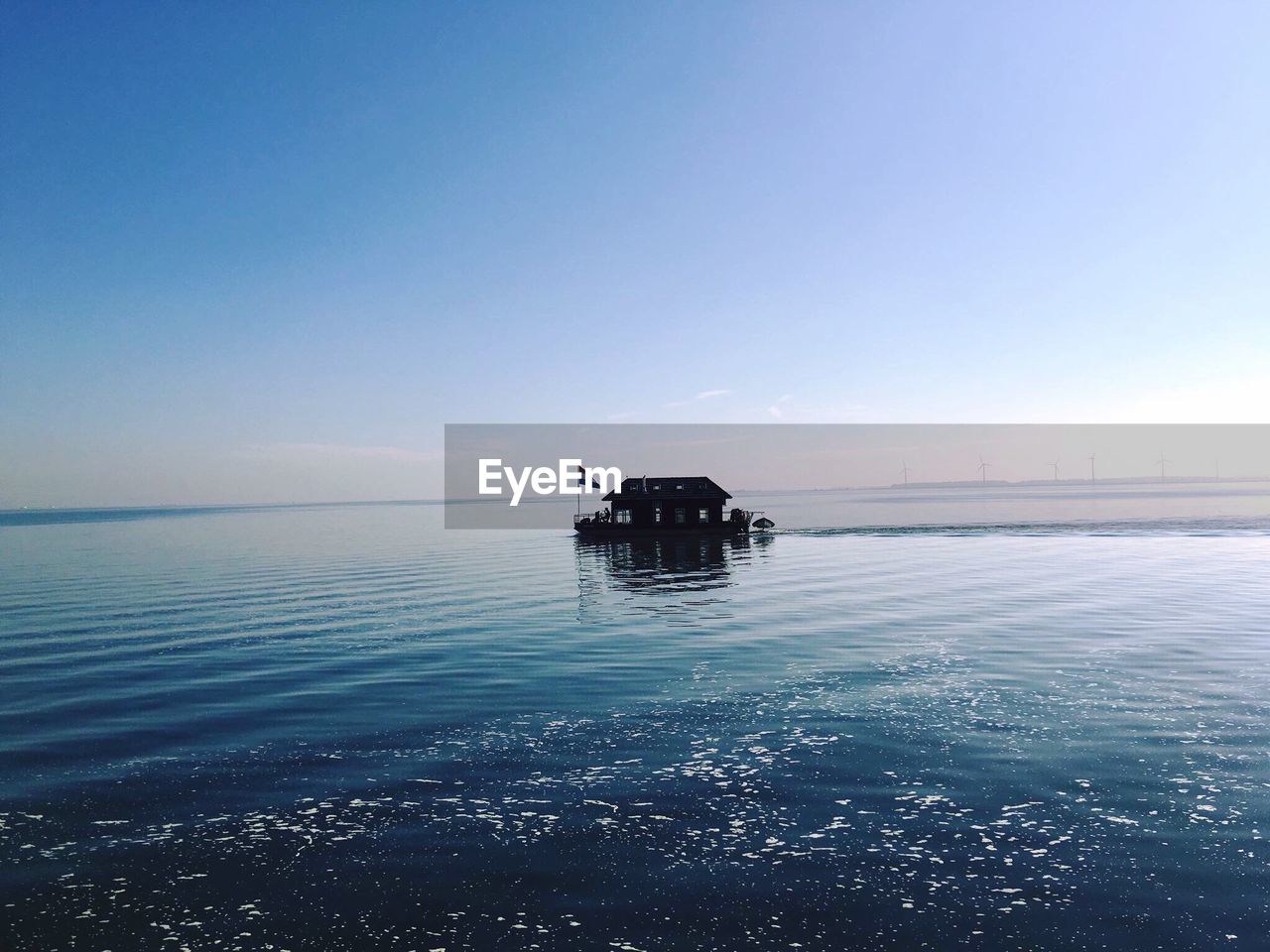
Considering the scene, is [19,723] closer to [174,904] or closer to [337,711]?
[337,711]

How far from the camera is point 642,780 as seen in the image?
15.1m

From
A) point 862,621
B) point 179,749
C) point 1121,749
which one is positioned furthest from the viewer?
point 862,621

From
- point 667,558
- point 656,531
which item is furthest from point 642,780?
point 656,531

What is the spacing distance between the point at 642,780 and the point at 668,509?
253 ft

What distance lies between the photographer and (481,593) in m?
46.6

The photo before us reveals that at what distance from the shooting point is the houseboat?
300ft

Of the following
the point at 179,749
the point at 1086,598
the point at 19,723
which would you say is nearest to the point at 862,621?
the point at 1086,598

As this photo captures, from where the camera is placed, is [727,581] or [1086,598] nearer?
[1086,598]

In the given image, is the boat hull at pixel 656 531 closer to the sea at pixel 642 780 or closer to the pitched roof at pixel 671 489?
the pitched roof at pixel 671 489

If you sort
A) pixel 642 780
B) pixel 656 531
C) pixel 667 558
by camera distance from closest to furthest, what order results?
pixel 642 780 < pixel 667 558 < pixel 656 531

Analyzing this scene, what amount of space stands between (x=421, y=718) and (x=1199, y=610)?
37.1 metres

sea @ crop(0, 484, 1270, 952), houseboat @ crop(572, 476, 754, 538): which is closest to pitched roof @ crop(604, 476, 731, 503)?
houseboat @ crop(572, 476, 754, 538)

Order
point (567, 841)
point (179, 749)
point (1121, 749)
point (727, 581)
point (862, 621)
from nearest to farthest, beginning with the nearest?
point (567, 841) < point (1121, 749) < point (179, 749) < point (862, 621) < point (727, 581)

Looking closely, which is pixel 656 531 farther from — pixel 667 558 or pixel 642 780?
pixel 642 780
